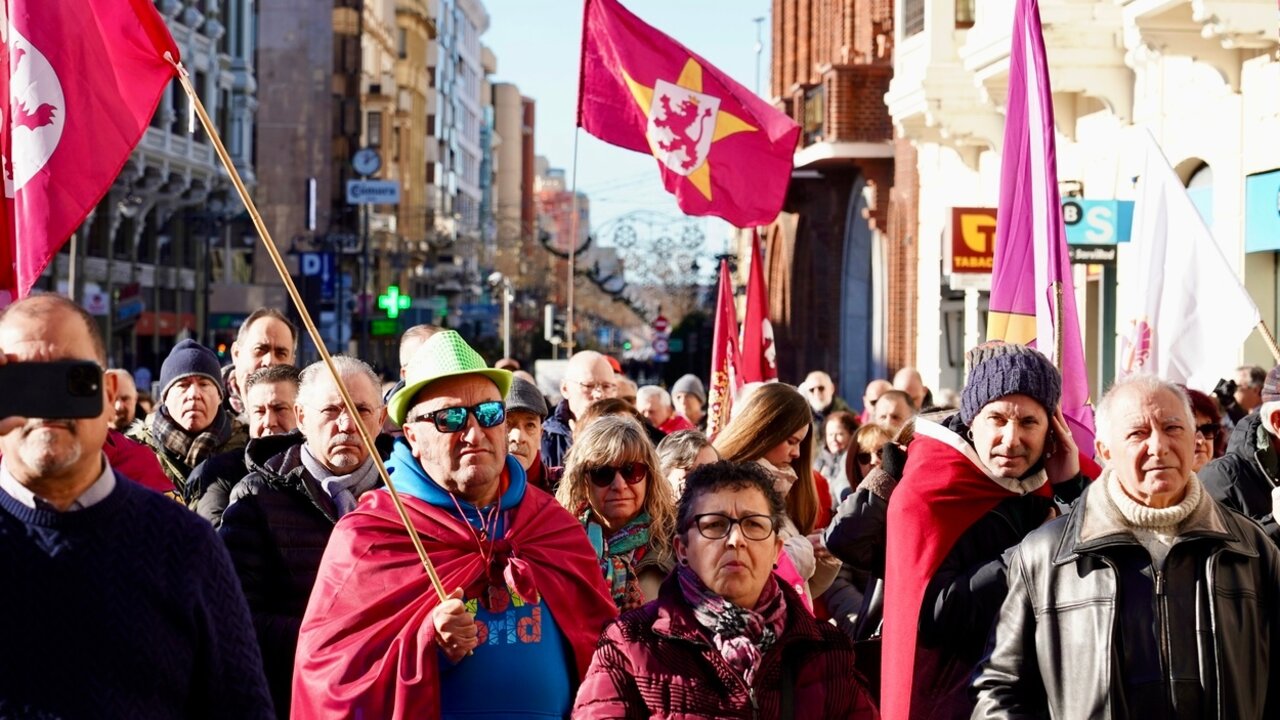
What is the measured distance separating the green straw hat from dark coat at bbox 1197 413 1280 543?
8.69 feet

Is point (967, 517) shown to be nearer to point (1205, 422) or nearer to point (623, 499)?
point (623, 499)

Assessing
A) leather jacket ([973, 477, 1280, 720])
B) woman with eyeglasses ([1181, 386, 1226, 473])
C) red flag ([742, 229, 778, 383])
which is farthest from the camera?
red flag ([742, 229, 778, 383])

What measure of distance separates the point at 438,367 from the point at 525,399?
10.3 ft

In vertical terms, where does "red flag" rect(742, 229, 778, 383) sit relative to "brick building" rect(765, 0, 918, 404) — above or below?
below

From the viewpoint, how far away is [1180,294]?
28.9ft

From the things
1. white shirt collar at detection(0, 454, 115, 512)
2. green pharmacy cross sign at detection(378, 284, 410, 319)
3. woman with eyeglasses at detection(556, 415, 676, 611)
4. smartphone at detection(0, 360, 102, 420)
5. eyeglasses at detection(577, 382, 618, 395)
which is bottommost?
woman with eyeglasses at detection(556, 415, 676, 611)

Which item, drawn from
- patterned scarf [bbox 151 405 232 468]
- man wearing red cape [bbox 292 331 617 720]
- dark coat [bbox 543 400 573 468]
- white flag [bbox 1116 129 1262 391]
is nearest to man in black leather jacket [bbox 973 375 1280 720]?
man wearing red cape [bbox 292 331 617 720]

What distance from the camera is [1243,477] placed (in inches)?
275

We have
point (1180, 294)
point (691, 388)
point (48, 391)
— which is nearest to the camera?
point (48, 391)

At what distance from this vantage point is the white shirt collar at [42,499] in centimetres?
360

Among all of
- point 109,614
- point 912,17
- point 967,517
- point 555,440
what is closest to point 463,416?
point 967,517

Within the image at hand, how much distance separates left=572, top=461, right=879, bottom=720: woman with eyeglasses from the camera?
4715 mm

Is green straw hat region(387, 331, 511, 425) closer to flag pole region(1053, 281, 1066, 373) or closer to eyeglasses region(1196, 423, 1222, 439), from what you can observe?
flag pole region(1053, 281, 1066, 373)

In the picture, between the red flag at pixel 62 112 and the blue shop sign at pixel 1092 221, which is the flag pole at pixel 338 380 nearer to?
the red flag at pixel 62 112
